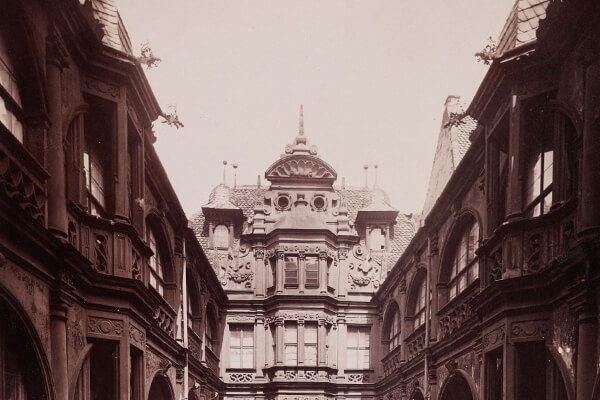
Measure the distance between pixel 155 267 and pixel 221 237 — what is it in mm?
13680

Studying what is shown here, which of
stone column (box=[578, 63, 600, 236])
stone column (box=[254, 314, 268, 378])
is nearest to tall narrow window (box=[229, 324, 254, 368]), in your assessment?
stone column (box=[254, 314, 268, 378])

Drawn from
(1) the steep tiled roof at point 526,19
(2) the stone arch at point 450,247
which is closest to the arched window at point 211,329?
(2) the stone arch at point 450,247

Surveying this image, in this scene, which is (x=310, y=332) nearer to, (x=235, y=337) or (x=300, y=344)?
(x=300, y=344)

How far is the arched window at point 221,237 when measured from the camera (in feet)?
95.5

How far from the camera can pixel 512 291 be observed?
10195 mm

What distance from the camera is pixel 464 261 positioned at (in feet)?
51.5

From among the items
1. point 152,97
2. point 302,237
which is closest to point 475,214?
point 152,97

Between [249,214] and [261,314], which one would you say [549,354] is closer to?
[261,314]

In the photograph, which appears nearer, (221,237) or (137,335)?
(137,335)

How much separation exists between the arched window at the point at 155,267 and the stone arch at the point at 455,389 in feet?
23.2

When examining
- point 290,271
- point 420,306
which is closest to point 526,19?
point 420,306

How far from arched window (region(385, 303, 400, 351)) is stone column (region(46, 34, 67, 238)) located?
55.7 ft

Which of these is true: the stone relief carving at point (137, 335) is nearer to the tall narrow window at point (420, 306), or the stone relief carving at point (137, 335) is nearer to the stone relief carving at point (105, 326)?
the stone relief carving at point (105, 326)

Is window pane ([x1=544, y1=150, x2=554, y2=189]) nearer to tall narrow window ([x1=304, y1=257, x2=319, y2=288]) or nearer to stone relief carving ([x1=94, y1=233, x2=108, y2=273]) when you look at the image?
stone relief carving ([x1=94, y1=233, x2=108, y2=273])
